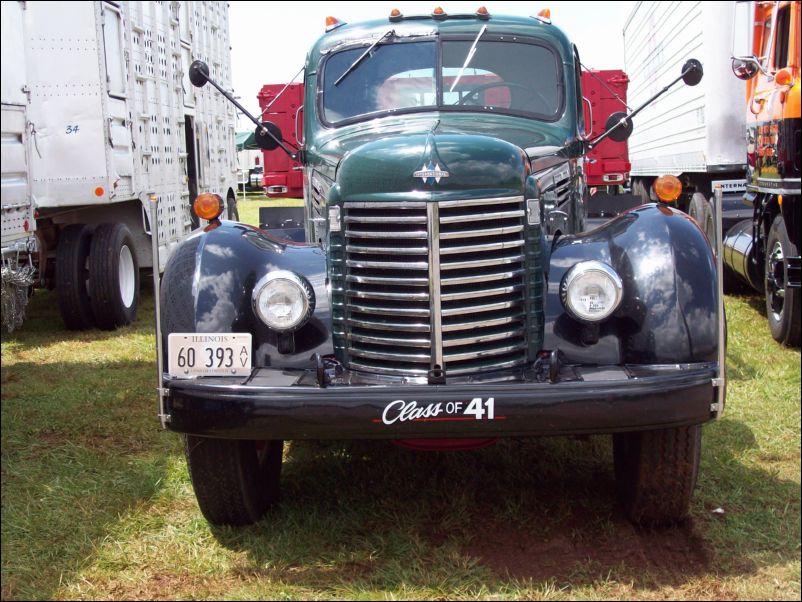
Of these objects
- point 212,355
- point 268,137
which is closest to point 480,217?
point 212,355

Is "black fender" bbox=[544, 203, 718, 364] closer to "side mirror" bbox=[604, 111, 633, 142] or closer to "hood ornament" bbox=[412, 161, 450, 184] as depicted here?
"hood ornament" bbox=[412, 161, 450, 184]

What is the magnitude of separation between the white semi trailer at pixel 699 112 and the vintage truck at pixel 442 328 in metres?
5.92

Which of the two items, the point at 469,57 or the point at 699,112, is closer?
the point at 469,57

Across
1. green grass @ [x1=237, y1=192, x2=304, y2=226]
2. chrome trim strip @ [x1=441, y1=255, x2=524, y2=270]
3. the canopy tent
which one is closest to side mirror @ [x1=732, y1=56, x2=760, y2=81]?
the canopy tent

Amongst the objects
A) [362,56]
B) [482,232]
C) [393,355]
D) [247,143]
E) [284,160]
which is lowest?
[393,355]

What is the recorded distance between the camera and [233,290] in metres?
3.73

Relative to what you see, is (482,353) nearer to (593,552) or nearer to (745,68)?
(593,552)

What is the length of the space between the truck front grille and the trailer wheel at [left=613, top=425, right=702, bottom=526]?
654mm

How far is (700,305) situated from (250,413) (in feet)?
5.91

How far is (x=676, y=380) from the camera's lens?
341cm

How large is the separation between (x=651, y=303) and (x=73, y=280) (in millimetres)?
6540

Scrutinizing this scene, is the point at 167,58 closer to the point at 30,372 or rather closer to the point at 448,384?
the point at 30,372

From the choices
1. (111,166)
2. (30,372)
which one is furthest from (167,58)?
(30,372)

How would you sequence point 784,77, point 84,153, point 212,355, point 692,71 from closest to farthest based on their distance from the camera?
point 212,355, point 692,71, point 784,77, point 84,153
